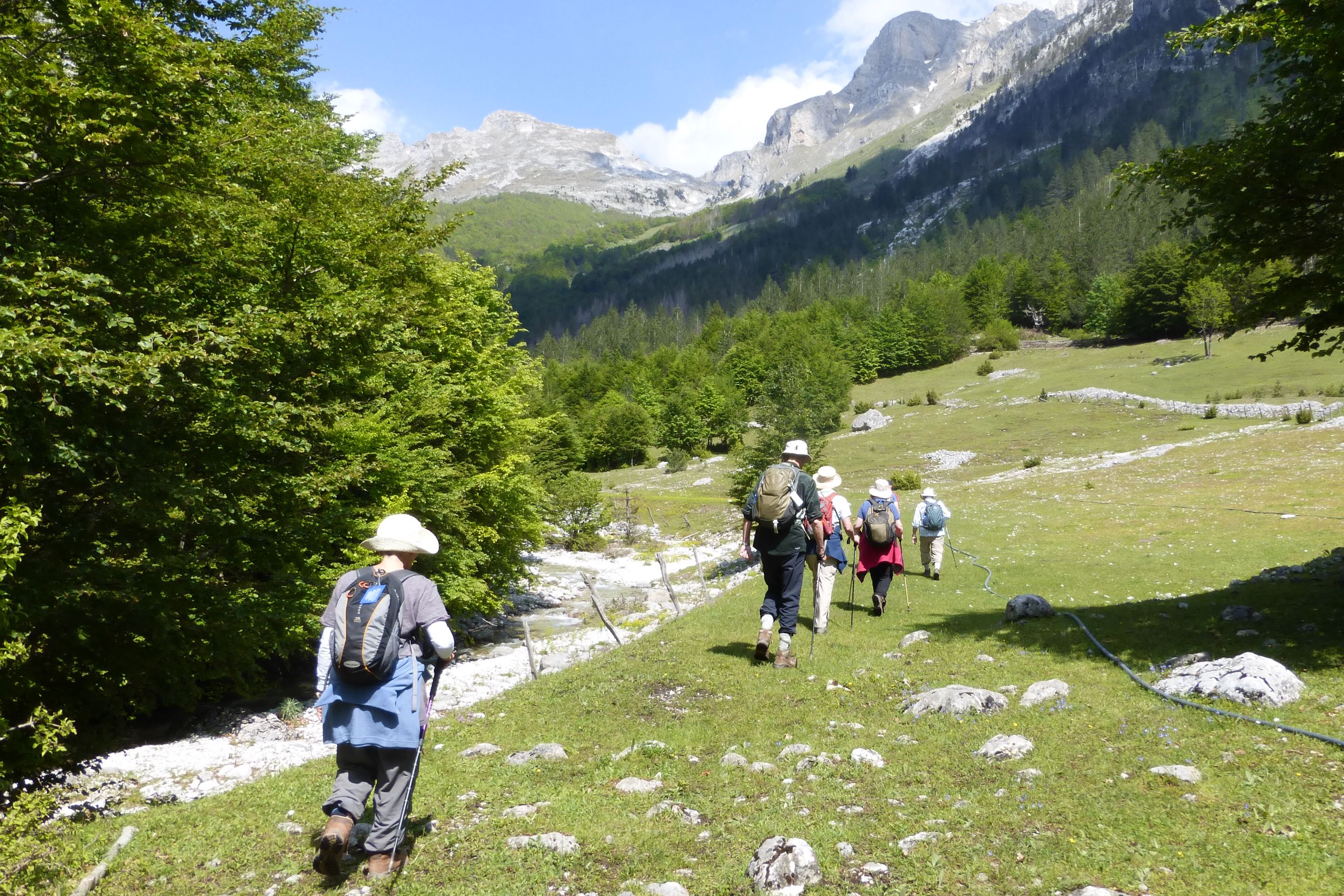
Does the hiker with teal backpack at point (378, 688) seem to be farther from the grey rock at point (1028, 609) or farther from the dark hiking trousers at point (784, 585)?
the grey rock at point (1028, 609)

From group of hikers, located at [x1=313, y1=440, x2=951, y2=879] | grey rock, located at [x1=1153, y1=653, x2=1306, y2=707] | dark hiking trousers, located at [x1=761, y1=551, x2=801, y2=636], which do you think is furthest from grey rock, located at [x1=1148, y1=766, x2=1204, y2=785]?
group of hikers, located at [x1=313, y1=440, x2=951, y2=879]

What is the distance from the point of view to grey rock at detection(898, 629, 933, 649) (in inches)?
487

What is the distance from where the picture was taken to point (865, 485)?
5866 centimetres

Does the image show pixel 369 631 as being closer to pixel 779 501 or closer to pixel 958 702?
pixel 779 501

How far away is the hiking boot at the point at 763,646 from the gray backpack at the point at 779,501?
1.76 metres

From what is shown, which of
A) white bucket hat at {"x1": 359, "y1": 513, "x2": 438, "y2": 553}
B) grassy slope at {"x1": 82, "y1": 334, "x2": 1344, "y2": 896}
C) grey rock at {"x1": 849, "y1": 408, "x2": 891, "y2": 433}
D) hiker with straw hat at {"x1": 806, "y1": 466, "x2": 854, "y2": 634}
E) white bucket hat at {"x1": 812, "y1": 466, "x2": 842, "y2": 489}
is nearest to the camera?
grassy slope at {"x1": 82, "y1": 334, "x2": 1344, "y2": 896}

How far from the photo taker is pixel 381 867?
559 cm

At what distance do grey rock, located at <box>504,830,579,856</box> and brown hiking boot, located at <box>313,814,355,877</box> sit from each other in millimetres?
1263

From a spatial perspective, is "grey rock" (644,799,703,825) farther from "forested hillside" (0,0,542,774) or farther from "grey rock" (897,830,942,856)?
"forested hillside" (0,0,542,774)

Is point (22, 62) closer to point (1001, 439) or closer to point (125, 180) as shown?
point (125, 180)

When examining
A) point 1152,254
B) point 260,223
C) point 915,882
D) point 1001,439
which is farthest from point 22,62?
point 1152,254

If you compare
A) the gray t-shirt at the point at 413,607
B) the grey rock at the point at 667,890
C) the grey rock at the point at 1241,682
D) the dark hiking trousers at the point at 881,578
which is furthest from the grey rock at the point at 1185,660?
the gray t-shirt at the point at 413,607

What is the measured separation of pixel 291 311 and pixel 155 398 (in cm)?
385

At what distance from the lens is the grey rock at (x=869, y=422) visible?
8888 cm
